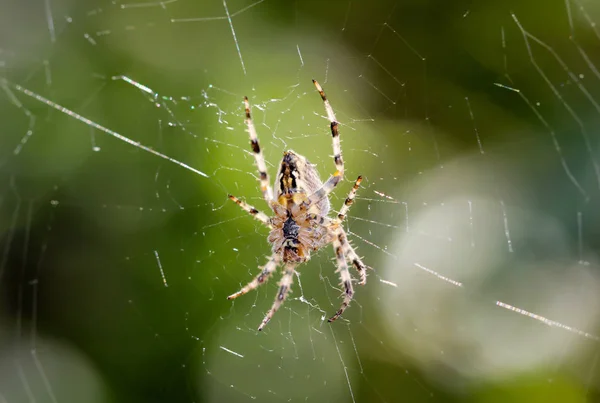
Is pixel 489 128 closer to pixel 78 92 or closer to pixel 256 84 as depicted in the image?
pixel 256 84

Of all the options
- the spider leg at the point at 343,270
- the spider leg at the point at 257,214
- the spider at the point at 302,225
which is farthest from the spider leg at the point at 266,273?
the spider leg at the point at 343,270

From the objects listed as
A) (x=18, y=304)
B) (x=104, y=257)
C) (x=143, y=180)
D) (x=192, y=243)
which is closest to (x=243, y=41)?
(x=143, y=180)

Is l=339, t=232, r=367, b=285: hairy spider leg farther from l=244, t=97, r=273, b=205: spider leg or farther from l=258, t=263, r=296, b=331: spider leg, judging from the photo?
l=244, t=97, r=273, b=205: spider leg

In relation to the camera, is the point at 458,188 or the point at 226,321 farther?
the point at 458,188

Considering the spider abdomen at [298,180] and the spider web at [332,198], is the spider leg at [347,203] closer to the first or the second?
the spider abdomen at [298,180]

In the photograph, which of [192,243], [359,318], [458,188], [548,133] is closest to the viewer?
[192,243]
